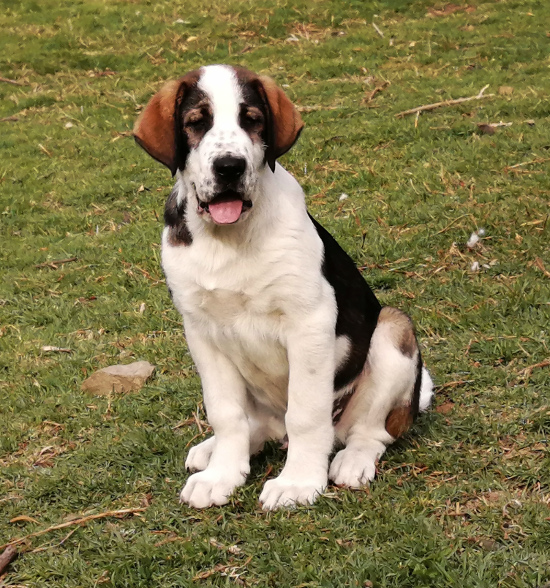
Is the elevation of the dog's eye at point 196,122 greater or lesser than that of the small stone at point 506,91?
greater

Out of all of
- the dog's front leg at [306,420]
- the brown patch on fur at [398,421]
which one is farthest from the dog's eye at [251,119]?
the brown patch on fur at [398,421]

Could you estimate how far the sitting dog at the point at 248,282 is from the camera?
3.57 m

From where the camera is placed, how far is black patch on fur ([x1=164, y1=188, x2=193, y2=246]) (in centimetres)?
379

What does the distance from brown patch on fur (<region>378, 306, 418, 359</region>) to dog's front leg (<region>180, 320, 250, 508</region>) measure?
77 cm

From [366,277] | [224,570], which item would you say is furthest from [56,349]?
[224,570]

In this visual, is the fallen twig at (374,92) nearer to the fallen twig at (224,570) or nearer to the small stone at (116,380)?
the small stone at (116,380)

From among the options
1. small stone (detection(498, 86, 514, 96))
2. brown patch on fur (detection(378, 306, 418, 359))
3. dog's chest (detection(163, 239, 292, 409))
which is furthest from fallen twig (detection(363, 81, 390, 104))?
dog's chest (detection(163, 239, 292, 409))

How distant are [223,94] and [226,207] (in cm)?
45

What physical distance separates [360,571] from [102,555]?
105 cm

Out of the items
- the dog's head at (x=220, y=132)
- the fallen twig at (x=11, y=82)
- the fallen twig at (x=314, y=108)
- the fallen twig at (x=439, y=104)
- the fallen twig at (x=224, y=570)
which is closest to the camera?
the fallen twig at (x=224, y=570)

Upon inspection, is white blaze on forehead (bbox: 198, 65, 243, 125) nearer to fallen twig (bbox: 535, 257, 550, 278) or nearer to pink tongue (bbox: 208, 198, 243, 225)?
pink tongue (bbox: 208, 198, 243, 225)

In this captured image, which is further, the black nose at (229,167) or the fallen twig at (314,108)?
the fallen twig at (314,108)

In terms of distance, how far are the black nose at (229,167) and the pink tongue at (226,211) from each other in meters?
0.13

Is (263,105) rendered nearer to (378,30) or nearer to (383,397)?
(383,397)
